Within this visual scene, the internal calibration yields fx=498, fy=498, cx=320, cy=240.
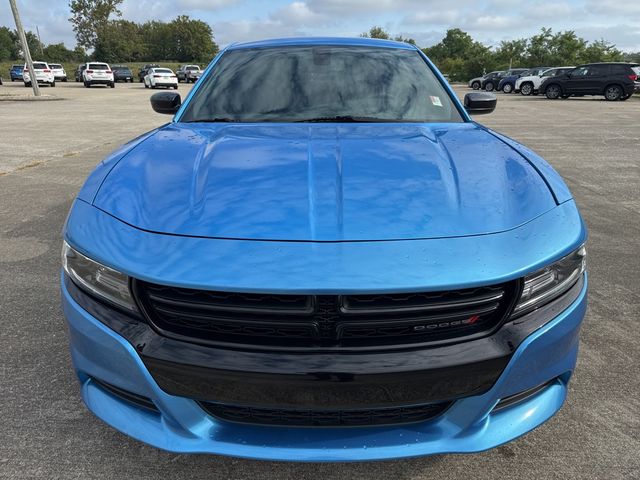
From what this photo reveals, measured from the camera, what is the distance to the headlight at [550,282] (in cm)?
156

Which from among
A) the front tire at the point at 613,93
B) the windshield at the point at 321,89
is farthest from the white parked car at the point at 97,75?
the windshield at the point at 321,89

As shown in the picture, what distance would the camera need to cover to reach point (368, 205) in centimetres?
166

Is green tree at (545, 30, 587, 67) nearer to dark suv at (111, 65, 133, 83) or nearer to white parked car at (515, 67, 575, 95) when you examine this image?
white parked car at (515, 67, 575, 95)

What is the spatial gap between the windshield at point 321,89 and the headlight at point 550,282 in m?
1.27

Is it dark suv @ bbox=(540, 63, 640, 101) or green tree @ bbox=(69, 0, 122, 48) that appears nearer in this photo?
dark suv @ bbox=(540, 63, 640, 101)

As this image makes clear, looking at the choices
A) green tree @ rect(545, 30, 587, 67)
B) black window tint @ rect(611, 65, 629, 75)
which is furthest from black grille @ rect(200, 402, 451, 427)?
green tree @ rect(545, 30, 587, 67)

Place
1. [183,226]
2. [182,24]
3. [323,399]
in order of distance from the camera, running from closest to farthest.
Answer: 1. [323,399]
2. [183,226]
3. [182,24]

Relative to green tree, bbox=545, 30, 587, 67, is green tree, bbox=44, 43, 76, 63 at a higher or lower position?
lower

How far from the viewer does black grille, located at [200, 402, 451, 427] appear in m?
1.52

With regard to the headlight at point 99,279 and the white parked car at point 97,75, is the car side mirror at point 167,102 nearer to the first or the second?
the headlight at point 99,279

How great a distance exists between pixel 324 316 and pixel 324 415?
0.33 meters

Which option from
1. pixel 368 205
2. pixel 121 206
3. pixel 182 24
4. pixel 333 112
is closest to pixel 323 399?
pixel 368 205

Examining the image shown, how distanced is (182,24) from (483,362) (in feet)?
371

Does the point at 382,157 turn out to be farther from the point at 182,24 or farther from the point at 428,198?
the point at 182,24
